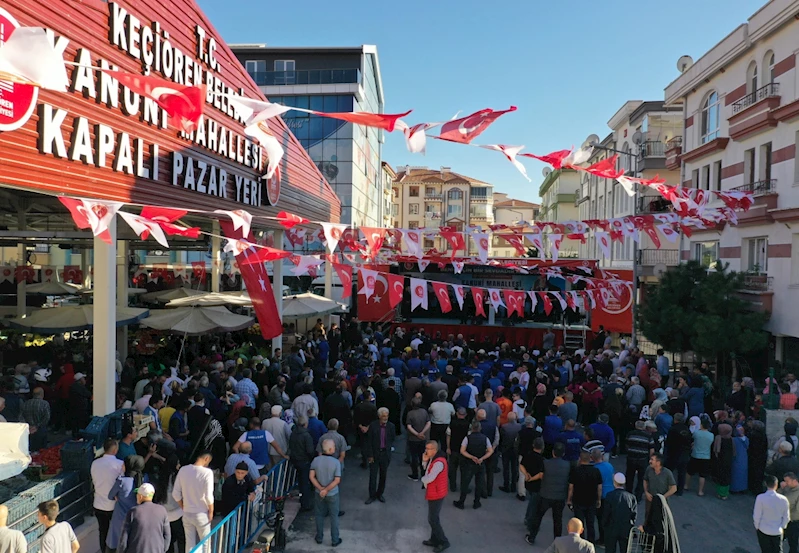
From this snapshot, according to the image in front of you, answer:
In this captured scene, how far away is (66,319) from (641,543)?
42.0 ft

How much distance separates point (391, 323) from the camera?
2644cm

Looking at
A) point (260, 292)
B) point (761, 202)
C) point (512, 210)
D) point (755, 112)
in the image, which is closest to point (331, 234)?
point (260, 292)

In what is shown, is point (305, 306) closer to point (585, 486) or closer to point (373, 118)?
point (585, 486)

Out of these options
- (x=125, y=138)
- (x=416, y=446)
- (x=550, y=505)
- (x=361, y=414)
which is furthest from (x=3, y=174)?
(x=550, y=505)

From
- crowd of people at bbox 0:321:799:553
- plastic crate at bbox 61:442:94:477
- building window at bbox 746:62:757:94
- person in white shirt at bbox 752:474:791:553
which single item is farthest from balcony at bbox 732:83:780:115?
plastic crate at bbox 61:442:94:477

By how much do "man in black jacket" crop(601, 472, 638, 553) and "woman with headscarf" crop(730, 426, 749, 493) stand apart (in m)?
3.80

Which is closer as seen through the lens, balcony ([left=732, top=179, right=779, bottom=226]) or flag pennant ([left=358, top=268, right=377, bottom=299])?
flag pennant ([left=358, top=268, right=377, bottom=299])

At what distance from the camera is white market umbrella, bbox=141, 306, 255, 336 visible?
14664 millimetres

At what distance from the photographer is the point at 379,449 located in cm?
980

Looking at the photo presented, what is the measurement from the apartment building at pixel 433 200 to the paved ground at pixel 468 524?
248 ft

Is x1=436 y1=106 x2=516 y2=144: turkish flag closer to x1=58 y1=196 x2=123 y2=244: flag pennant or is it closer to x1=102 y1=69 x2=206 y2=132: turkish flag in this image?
x1=102 y1=69 x2=206 y2=132: turkish flag

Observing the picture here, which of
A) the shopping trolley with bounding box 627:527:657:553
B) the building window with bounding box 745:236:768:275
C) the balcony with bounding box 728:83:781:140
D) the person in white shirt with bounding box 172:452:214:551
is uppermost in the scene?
the balcony with bounding box 728:83:781:140

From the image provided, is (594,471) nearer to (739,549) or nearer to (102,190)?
(739,549)

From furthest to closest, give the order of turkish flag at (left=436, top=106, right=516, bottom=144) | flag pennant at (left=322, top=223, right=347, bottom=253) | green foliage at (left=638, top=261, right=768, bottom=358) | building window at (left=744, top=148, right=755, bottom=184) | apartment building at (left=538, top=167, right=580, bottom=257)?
apartment building at (left=538, top=167, right=580, bottom=257), building window at (left=744, top=148, right=755, bottom=184), green foliage at (left=638, top=261, right=768, bottom=358), flag pennant at (left=322, top=223, right=347, bottom=253), turkish flag at (left=436, top=106, right=516, bottom=144)
